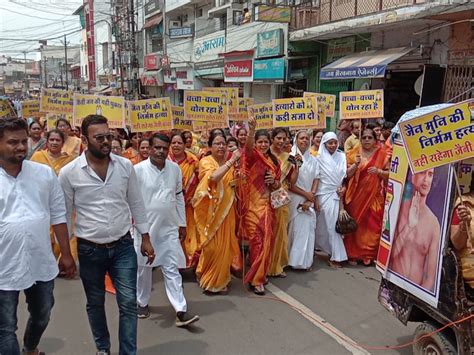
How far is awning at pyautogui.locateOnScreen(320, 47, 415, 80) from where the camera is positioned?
10469 millimetres

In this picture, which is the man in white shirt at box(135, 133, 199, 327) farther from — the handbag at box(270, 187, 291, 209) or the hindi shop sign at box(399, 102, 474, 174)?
the hindi shop sign at box(399, 102, 474, 174)

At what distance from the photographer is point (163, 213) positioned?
397 centimetres

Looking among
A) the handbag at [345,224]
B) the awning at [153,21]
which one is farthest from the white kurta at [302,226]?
the awning at [153,21]

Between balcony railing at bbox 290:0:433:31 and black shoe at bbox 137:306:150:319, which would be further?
balcony railing at bbox 290:0:433:31

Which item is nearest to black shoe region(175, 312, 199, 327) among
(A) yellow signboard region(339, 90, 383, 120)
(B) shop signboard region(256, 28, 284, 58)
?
(A) yellow signboard region(339, 90, 383, 120)

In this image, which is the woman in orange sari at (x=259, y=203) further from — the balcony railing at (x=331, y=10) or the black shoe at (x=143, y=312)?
the balcony railing at (x=331, y=10)

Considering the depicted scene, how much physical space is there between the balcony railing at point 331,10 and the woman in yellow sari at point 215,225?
7649 millimetres

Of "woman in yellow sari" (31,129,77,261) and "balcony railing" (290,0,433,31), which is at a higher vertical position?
"balcony railing" (290,0,433,31)

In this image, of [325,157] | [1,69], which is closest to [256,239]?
[325,157]

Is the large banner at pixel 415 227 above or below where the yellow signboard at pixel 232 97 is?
below

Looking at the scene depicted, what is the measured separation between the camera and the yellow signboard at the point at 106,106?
6871 millimetres

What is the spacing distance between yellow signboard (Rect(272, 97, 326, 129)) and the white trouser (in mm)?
2980

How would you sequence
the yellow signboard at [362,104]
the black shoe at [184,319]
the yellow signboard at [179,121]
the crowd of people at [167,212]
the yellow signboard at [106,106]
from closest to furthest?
the crowd of people at [167,212]
the black shoe at [184,319]
the yellow signboard at [106,106]
the yellow signboard at [362,104]
the yellow signboard at [179,121]

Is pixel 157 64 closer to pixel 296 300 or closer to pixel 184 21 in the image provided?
pixel 184 21
